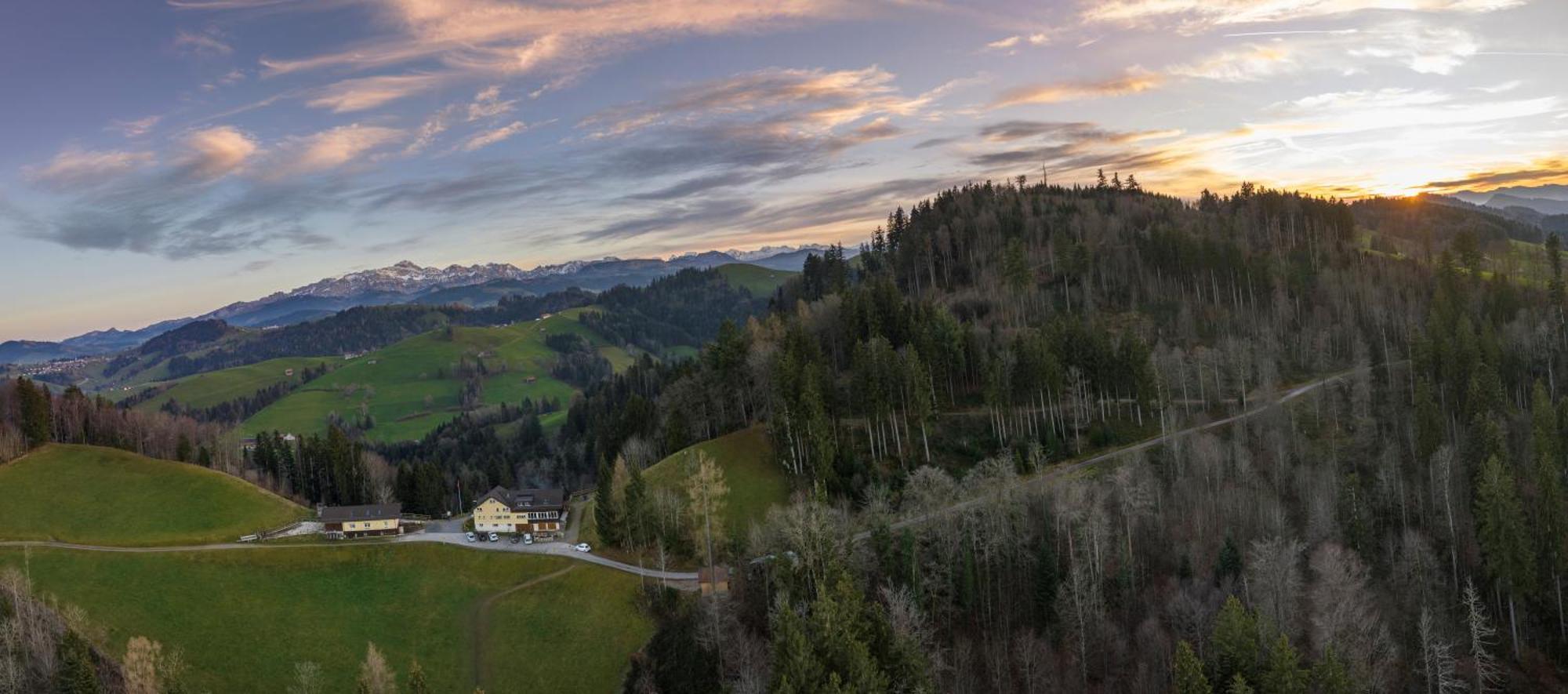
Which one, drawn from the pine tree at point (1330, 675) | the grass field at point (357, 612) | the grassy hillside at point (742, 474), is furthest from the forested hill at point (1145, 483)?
the grass field at point (357, 612)

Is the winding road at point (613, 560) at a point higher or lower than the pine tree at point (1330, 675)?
higher

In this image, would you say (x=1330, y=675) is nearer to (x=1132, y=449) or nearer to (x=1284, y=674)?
(x=1284, y=674)

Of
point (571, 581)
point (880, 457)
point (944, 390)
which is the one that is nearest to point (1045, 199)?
point (944, 390)

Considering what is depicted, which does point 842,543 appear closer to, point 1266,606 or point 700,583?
point 700,583

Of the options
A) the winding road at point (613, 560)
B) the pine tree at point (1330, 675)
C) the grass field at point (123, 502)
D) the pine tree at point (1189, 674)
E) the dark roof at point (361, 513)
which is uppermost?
the grass field at point (123, 502)

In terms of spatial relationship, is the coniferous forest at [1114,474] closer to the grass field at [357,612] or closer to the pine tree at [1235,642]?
the pine tree at [1235,642]

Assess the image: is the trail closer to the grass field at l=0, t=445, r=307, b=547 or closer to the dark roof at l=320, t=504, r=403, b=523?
the dark roof at l=320, t=504, r=403, b=523

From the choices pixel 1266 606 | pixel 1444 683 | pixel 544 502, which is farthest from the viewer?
pixel 544 502
